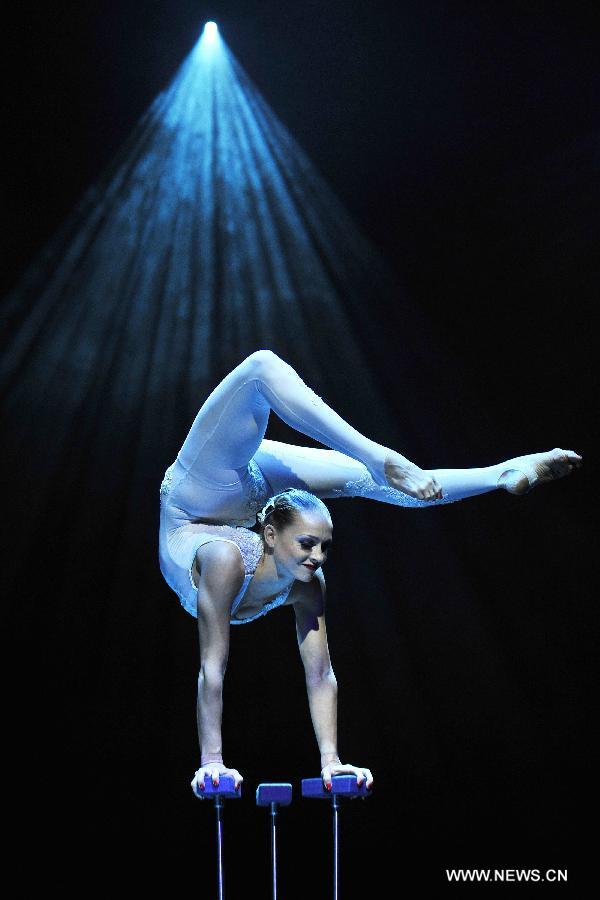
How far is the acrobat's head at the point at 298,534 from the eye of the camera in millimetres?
2426

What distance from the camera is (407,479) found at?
221 cm

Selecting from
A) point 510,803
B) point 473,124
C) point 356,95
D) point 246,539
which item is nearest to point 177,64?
point 356,95

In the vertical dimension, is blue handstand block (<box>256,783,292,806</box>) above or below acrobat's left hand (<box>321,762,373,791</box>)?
below

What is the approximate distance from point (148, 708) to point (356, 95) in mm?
2579

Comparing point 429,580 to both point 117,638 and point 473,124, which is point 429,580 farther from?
point 473,124

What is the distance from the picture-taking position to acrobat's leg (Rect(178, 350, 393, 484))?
7.38 ft

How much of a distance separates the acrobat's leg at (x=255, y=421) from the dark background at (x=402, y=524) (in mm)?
1243

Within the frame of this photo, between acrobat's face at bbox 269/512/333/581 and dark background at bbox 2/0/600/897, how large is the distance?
Answer: 1.41m

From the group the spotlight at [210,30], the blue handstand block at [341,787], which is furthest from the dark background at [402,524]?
the blue handstand block at [341,787]

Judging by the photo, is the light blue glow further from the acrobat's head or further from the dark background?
the acrobat's head

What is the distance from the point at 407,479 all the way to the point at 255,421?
19.3 inches

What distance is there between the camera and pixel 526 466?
250 cm

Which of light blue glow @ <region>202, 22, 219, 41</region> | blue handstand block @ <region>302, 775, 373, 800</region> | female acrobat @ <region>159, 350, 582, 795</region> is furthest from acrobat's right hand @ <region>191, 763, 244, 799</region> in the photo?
light blue glow @ <region>202, 22, 219, 41</region>

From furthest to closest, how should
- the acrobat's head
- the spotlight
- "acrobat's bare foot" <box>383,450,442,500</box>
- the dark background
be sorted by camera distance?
the spotlight → the dark background → the acrobat's head → "acrobat's bare foot" <box>383,450,442,500</box>
